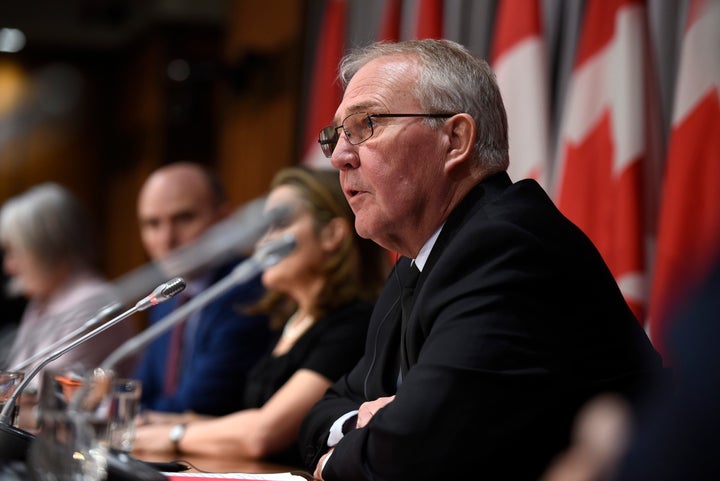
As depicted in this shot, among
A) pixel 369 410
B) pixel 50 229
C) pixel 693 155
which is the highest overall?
pixel 693 155

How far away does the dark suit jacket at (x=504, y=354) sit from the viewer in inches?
58.3

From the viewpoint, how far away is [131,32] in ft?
26.7

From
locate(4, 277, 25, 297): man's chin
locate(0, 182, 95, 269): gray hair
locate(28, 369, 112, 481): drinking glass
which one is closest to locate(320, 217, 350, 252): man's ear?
locate(28, 369, 112, 481): drinking glass

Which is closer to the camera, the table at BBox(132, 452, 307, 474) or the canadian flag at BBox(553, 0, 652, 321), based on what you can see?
the table at BBox(132, 452, 307, 474)

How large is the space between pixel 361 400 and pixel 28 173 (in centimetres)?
735

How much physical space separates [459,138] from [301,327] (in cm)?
123

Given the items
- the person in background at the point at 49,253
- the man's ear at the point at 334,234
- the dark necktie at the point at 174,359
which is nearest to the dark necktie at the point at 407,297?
the man's ear at the point at 334,234

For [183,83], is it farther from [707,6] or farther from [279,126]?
[707,6]

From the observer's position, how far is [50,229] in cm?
402

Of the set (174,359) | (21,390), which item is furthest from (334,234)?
(21,390)

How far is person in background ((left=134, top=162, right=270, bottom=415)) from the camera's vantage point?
3178mm

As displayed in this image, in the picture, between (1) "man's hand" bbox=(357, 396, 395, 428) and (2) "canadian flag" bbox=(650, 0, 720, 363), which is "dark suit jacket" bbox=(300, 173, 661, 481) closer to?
(1) "man's hand" bbox=(357, 396, 395, 428)

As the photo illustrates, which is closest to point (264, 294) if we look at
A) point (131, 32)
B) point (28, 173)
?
point (131, 32)

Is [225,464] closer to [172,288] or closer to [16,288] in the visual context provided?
[172,288]
